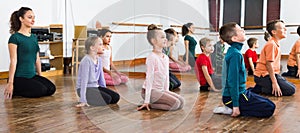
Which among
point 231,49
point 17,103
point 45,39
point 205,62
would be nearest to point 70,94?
point 17,103

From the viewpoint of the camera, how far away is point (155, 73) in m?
2.66

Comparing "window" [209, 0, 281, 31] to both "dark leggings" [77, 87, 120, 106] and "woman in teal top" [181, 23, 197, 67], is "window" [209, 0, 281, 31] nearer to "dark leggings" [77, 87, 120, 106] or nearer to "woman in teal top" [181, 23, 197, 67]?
"woman in teal top" [181, 23, 197, 67]

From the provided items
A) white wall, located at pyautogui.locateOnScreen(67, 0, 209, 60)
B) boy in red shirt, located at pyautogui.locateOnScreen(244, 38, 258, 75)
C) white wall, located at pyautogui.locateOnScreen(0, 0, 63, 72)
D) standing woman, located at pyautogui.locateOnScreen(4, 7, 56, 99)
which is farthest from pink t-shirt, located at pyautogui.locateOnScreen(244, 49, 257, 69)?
white wall, located at pyautogui.locateOnScreen(0, 0, 63, 72)

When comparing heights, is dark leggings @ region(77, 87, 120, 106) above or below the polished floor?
above

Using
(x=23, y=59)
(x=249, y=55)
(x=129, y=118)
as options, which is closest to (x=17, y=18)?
(x=23, y=59)

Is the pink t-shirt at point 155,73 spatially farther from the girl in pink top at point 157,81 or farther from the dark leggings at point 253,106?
the dark leggings at point 253,106

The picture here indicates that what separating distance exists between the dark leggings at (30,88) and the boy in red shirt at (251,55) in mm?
2279

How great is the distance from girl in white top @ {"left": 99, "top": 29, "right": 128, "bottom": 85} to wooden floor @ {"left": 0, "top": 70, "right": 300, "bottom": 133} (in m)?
0.62

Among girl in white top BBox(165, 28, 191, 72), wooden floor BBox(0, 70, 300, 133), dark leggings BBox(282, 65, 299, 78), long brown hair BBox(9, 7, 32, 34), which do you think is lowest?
wooden floor BBox(0, 70, 300, 133)

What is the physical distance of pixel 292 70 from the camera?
4.26 metres

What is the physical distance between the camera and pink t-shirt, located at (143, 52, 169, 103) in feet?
8.57

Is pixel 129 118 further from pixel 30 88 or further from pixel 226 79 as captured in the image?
pixel 30 88

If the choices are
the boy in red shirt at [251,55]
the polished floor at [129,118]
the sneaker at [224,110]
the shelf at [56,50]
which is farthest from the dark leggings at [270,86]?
the shelf at [56,50]

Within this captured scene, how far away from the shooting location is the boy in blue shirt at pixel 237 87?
2.42 meters
